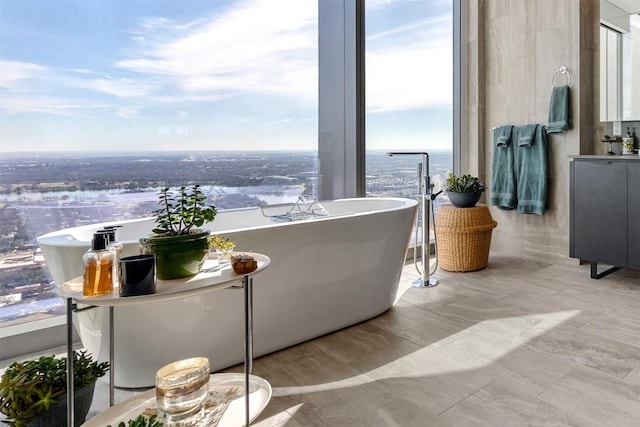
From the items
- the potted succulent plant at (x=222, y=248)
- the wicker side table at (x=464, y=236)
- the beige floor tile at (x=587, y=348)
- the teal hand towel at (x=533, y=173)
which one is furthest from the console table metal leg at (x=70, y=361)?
the teal hand towel at (x=533, y=173)

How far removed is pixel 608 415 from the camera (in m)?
1.73

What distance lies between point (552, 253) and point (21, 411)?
408 cm

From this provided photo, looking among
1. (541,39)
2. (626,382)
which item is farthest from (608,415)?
(541,39)

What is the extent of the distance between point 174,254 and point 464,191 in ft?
9.58

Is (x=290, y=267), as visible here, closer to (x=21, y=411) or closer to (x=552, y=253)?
(x=21, y=411)

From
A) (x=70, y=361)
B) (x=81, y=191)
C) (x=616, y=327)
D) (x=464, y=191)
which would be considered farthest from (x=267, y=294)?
(x=464, y=191)

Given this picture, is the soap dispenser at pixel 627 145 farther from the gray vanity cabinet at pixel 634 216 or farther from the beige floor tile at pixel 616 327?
the beige floor tile at pixel 616 327

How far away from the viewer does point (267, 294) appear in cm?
222

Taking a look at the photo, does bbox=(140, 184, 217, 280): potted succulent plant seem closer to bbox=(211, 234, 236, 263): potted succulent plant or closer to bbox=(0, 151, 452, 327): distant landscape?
bbox=(211, 234, 236, 263): potted succulent plant

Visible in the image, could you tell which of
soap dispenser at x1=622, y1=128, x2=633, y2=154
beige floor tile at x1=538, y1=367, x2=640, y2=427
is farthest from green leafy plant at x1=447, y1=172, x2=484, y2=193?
beige floor tile at x1=538, y1=367, x2=640, y2=427

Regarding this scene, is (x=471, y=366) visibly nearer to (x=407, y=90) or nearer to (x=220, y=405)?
(x=220, y=405)

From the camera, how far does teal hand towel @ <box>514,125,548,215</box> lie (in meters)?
4.09

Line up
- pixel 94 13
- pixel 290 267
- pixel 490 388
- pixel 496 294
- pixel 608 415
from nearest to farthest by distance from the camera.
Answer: pixel 608 415 < pixel 490 388 < pixel 290 267 < pixel 94 13 < pixel 496 294

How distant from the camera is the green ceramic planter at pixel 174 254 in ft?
4.79
